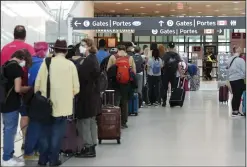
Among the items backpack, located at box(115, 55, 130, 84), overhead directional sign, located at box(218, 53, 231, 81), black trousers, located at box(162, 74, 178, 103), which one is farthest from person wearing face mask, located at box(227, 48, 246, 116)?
overhead directional sign, located at box(218, 53, 231, 81)

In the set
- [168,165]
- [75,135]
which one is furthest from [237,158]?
[75,135]

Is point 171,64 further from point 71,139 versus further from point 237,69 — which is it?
point 71,139

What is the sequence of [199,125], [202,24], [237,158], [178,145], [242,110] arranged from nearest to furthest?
[237,158] → [178,145] → [199,125] → [242,110] → [202,24]

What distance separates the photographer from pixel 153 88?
13.4 meters

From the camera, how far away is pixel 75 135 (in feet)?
21.6

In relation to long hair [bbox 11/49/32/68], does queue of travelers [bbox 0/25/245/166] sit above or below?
below

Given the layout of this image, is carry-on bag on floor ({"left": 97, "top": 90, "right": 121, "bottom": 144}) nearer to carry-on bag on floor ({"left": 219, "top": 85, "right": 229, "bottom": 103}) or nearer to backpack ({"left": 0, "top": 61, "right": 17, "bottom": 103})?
backpack ({"left": 0, "top": 61, "right": 17, "bottom": 103})

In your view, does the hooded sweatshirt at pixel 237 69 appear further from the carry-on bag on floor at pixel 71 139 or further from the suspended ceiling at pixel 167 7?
the suspended ceiling at pixel 167 7

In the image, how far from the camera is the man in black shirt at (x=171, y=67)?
12.9 metres

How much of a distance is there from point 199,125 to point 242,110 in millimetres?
2333

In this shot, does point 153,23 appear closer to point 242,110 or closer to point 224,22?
point 224,22

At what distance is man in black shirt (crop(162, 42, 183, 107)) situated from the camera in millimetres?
12938

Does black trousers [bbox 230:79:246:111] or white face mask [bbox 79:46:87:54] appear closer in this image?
white face mask [bbox 79:46:87:54]

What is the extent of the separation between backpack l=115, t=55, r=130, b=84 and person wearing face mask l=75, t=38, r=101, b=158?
1927 mm
